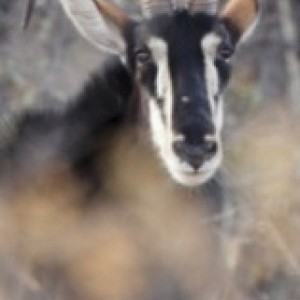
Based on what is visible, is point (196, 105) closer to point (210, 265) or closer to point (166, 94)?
point (166, 94)

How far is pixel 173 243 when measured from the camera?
28.6 feet

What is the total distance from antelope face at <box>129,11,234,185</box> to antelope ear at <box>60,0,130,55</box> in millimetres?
132

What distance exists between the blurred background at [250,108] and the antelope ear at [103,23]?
0.56 metres

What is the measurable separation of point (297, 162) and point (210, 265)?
258 cm

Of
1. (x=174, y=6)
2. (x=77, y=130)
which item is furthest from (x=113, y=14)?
(x=77, y=130)

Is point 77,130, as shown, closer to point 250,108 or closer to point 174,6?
point 174,6

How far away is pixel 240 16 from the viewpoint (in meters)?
A: 9.18

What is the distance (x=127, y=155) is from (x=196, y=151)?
0.57m

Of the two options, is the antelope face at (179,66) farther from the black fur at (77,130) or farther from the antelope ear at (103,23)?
the black fur at (77,130)

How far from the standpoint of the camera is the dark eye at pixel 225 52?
341 inches

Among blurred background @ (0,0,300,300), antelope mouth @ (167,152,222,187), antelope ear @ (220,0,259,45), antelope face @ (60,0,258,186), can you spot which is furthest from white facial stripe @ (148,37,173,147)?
blurred background @ (0,0,300,300)

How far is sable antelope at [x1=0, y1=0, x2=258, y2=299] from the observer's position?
861cm

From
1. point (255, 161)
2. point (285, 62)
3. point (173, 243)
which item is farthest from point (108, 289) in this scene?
point (285, 62)

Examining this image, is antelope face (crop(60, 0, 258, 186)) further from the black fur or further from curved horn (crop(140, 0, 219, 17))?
the black fur
